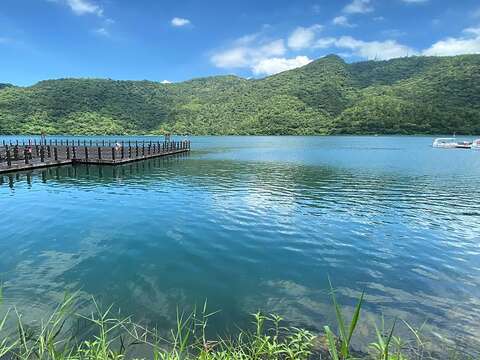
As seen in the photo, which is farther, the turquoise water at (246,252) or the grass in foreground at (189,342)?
the turquoise water at (246,252)

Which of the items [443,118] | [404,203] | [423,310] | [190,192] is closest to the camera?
[423,310]

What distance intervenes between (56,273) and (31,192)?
16.3 metres

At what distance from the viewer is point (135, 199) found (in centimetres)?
2247

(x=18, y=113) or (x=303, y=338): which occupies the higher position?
(x=18, y=113)

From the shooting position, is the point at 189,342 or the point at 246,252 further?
the point at 246,252

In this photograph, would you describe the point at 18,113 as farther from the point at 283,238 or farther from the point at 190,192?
the point at 283,238

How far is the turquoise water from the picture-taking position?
8914 mm

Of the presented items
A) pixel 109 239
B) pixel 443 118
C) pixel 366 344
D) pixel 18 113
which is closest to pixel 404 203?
pixel 366 344

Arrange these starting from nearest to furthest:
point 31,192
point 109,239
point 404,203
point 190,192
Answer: point 109,239 < point 404,203 < point 31,192 < point 190,192

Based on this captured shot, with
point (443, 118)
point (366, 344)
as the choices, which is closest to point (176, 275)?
point (366, 344)

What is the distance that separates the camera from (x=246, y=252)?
1288 cm

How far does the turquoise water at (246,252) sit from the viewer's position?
8.91 metres

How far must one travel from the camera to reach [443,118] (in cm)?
18875

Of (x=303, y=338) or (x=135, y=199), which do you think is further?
(x=135, y=199)
